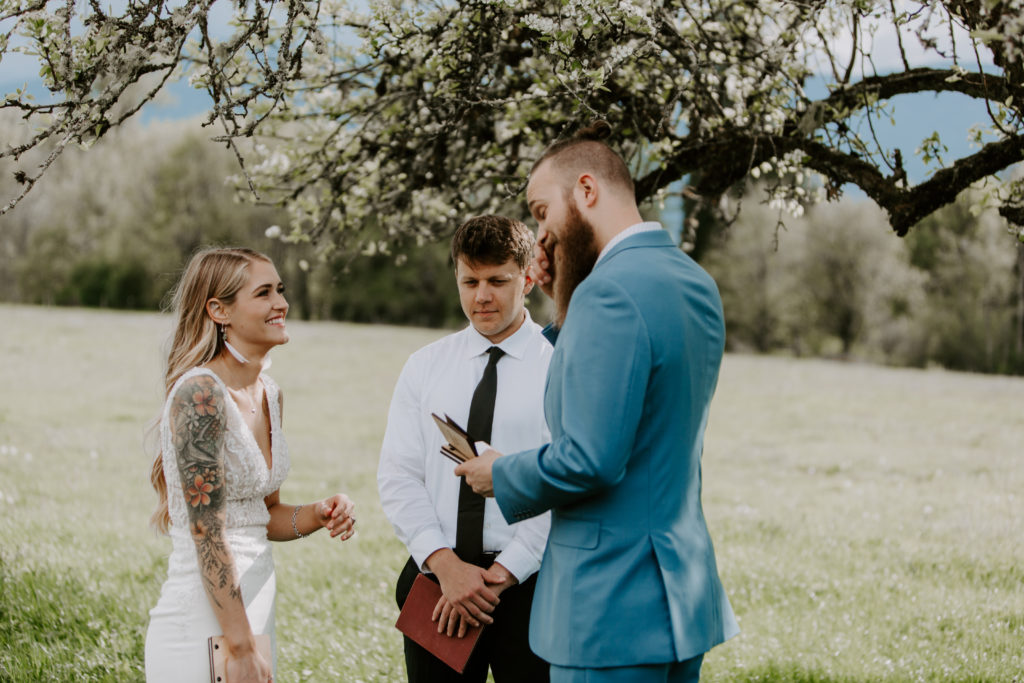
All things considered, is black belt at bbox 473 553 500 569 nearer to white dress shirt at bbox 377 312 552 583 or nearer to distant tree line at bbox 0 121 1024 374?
white dress shirt at bbox 377 312 552 583

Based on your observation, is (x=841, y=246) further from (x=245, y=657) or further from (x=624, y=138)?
(x=245, y=657)

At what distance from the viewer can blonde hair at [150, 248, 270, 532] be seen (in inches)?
146

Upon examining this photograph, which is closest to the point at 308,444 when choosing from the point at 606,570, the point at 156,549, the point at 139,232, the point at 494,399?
the point at 156,549

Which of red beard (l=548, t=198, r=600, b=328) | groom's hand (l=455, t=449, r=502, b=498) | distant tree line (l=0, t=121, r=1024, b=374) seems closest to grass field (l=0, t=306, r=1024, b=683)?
groom's hand (l=455, t=449, r=502, b=498)

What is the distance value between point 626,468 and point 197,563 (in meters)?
1.75

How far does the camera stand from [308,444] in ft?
61.5

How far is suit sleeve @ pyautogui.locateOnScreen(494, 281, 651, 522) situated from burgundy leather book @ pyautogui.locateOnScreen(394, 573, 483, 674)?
3.97ft

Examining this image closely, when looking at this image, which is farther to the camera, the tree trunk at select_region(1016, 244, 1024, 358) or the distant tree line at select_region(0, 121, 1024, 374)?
the distant tree line at select_region(0, 121, 1024, 374)

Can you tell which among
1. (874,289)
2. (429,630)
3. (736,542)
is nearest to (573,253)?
(429,630)

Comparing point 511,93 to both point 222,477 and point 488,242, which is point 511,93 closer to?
point 488,242

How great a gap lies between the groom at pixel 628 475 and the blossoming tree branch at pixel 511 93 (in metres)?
1.59

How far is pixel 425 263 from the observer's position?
67562mm

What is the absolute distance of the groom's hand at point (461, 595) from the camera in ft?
12.3

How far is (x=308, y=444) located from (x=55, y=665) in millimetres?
12652
